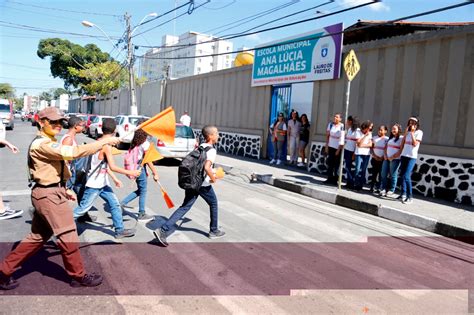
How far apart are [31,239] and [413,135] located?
7.23 metres

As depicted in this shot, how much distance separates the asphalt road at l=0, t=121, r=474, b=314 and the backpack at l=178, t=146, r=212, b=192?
0.80 meters

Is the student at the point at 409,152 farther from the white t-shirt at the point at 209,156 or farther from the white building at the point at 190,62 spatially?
the white building at the point at 190,62

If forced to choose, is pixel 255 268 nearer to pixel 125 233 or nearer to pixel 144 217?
pixel 125 233

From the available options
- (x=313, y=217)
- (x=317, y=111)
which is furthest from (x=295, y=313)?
(x=317, y=111)

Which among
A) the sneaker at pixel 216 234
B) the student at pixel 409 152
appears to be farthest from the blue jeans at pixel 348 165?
the sneaker at pixel 216 234

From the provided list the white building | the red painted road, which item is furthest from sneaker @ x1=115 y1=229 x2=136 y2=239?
the white building

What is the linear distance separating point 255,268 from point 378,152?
19.0 ft

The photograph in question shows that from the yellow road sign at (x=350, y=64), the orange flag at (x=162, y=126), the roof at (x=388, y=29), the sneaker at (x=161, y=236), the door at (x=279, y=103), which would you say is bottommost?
the sneaker at (x=161, y=236)

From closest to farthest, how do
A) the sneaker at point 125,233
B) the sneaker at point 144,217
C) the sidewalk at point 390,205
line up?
1. the sneaker at point 125,233
2. the sneaker at point 144,217
3. the sidewalk at point 390,205

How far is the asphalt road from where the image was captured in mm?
3553

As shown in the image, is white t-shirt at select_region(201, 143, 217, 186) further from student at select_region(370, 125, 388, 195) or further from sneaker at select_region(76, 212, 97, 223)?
student at select_region(370, 125, 388, 195)

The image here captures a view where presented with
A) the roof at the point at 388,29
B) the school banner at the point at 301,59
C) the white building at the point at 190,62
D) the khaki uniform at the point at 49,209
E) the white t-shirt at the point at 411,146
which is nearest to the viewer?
the khaki uniform at the point at 49,209

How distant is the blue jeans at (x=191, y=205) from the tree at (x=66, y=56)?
5237 cm

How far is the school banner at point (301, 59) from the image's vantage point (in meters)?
12.2
